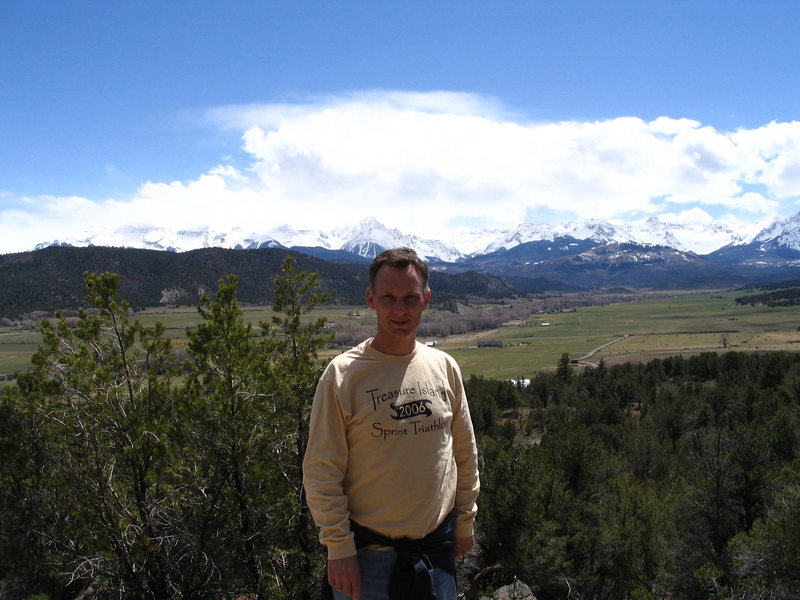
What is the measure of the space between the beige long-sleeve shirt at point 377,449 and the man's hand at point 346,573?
2.4 inches

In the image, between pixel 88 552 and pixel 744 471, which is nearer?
pixel 88 552

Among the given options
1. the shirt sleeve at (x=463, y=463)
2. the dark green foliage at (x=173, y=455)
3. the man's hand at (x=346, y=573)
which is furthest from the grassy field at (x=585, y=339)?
the man's hand at (x=346, y=573)

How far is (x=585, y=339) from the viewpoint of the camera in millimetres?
151875

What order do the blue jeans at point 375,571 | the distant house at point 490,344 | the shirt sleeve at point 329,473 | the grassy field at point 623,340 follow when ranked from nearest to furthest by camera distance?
the shirt sleeve at point 329,473 → the blue jeans at point 375,571 → the grassy field at point 623,340 → the distant house at point 490,344

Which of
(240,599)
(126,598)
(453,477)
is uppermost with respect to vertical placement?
(453,477)

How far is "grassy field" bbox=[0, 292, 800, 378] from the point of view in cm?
11206

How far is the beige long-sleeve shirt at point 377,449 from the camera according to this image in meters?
3.57

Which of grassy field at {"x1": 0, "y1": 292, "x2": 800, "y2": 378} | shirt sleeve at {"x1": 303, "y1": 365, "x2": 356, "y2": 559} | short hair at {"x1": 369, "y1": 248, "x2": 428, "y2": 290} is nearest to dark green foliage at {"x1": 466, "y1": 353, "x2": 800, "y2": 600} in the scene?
shirt sleeve at {"x1": 303, "y1": 365, "x2": 356, "y2": 559}

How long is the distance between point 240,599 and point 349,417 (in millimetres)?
10362

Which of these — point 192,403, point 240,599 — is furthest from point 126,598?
point 192,403

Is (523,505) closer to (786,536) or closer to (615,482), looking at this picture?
(786,536)

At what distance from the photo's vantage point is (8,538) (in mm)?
17250

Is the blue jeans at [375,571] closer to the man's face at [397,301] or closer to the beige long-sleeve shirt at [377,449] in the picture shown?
the beige long-sleeve shirt at [377,449]

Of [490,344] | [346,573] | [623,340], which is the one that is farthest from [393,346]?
[623,340]
